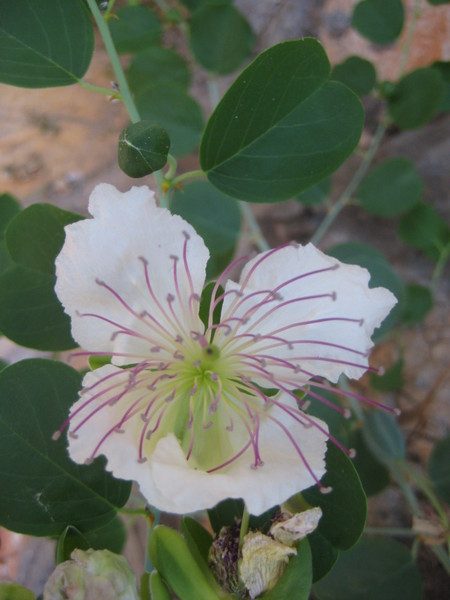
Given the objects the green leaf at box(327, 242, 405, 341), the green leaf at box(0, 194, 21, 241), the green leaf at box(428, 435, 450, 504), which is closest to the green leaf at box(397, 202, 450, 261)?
the green leaf at box(327, 242, 405, 341)

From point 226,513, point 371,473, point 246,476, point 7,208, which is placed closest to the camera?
point 246,476

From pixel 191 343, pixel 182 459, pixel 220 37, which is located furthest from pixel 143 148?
pixel 220 37

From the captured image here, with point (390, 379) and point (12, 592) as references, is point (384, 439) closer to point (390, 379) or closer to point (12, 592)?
point (390, 379)

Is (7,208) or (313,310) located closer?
(313,310)

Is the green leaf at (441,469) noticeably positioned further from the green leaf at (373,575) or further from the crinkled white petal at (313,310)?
the crinkled white petal at (313,310)

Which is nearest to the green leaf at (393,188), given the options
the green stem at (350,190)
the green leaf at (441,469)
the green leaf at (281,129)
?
the green stem at (350,190)
